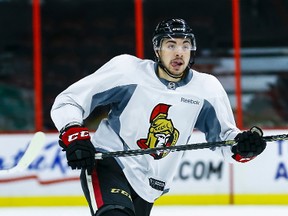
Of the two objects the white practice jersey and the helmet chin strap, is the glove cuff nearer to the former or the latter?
the white practice jersey

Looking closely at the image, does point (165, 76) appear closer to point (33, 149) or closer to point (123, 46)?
point (33, 149)

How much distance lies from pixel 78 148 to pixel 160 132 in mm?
444

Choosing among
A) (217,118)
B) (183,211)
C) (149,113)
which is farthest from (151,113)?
(183,211)

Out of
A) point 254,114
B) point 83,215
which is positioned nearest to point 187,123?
point 83,215

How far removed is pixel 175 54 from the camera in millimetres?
3680

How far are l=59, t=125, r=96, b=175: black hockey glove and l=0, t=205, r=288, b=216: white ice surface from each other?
288 cm

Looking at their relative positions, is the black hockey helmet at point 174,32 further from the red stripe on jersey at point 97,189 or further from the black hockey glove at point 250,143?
the red stripe on jersey at point 97,189

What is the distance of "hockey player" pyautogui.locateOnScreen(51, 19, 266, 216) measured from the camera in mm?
3609

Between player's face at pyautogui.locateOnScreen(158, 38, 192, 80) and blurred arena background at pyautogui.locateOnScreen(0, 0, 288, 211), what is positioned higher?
blurred arena background at pyautogui.locateOnScreen(0, 0, 288, 211)

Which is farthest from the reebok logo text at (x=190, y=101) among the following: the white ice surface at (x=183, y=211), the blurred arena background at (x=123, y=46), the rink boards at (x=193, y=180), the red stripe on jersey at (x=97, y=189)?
the blurred arena background at (x=123, y=46)

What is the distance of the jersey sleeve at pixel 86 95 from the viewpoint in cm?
357

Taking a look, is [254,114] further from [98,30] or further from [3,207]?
Result: [3,207]

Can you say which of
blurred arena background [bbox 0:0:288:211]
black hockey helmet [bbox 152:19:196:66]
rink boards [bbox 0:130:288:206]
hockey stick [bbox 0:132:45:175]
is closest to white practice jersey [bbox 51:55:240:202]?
black hockey helmet [bbox 152:19:196:66]

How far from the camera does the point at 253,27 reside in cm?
800
